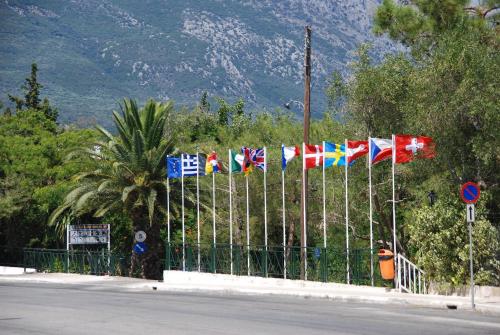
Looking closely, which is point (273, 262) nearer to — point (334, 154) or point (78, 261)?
point (334, 154)

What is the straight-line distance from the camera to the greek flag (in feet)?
120

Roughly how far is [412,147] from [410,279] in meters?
4.05

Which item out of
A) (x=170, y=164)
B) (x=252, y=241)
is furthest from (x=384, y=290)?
(x=252, y=241)

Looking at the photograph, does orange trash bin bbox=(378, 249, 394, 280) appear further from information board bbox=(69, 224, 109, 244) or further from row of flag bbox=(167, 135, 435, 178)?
information board bbox=(69, 224, 109, 244)

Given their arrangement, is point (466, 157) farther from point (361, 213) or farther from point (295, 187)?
point (295, 187)

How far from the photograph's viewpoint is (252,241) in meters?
46.1

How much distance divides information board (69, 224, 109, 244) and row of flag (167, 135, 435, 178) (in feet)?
26.6

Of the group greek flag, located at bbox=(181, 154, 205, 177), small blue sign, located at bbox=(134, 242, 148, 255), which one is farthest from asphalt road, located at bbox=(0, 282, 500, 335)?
small blue sign, located at bbox=(134, 242, 148, 255)

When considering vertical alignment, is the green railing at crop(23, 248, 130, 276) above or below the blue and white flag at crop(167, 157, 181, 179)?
below

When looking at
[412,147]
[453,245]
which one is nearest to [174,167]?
[412,147]

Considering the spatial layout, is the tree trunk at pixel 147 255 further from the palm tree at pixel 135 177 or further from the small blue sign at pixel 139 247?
the small blue sign at pixel 139 247

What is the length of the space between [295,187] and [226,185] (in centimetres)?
372

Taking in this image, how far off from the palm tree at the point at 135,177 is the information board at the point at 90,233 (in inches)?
37.6

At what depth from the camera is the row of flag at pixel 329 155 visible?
2698cm
